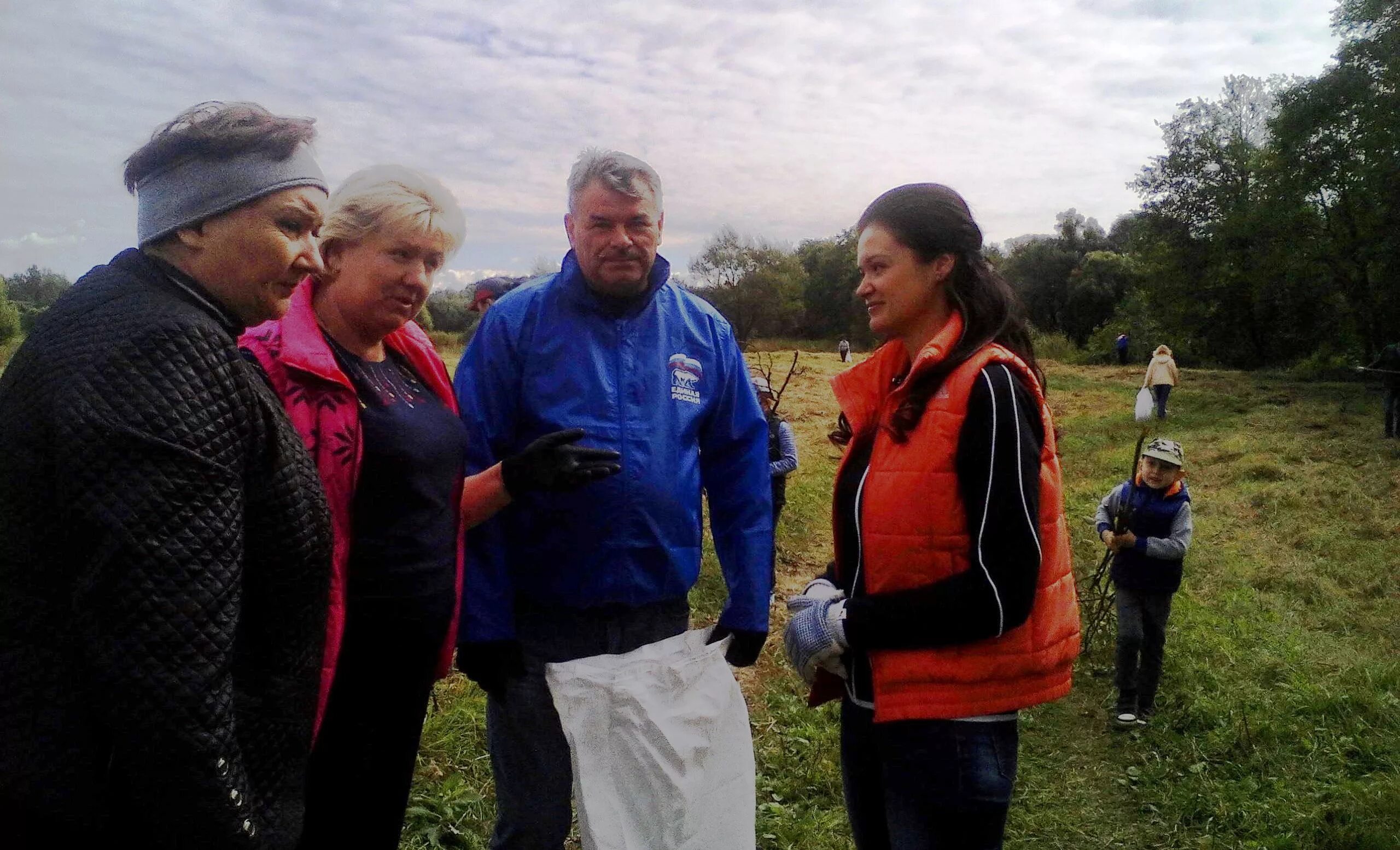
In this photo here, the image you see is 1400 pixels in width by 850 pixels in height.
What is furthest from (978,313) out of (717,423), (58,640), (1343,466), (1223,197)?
(1223,197)

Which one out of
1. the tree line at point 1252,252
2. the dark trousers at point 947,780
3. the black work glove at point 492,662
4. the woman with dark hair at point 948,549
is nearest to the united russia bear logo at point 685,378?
the woman with dark hair at point 948,549

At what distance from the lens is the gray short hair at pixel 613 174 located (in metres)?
2.19

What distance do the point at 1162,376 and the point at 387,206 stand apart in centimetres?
1651

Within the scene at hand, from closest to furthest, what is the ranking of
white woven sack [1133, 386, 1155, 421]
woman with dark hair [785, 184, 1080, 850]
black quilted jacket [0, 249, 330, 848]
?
1. black quilted jacket [0, 249, 330, 848]
2. woman with dark hair [785, 184, 1080, 850]
3. white woven sack [1133, 386, 1155, 421]

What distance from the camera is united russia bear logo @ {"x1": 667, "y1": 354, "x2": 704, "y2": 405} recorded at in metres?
2.27

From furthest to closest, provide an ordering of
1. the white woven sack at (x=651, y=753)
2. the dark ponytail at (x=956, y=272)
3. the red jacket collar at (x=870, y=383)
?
1. the red jacket collar at (x=870, y=383)
2. the white woven sack at (x=651, y=753)
3. the dark ponytail at (x=956, y=272)

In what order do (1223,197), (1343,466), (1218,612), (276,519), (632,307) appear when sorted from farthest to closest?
(1223,197) → (1343,466) → (1218,612) → (632,307) → (276,519)

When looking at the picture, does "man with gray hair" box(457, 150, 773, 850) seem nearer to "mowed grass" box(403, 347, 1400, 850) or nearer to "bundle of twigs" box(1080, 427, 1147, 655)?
"mowed grass" box(403, 347, 1400, 850)

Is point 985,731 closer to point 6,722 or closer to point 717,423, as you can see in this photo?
point 717,423

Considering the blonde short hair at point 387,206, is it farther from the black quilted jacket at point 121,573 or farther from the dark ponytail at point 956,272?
the dark ponytail at point 956,272

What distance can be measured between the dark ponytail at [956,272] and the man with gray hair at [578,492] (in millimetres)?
610

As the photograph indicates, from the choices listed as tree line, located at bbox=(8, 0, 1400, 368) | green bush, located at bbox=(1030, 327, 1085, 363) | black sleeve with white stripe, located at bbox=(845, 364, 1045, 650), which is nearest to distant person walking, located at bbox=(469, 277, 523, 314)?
black sleeve with white stripe, located at bbox=(845, 364, 1045, 650)

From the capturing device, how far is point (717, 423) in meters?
2.40

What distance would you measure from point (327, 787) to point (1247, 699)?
15.7 ft
